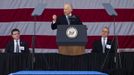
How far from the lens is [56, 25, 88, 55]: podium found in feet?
25.8

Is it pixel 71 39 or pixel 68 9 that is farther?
pixel 68 9

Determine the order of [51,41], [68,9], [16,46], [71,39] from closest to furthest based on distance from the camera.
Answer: [71,39]
[68,9]
[16,46]
[51,41]

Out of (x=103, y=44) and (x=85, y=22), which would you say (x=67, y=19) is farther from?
(x=85, y=22)

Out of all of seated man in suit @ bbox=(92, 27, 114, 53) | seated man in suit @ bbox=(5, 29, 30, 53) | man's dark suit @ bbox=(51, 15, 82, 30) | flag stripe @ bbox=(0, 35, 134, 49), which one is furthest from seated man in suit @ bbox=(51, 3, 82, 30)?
flag stripe @ bbox=(0, 35, 134, 49)

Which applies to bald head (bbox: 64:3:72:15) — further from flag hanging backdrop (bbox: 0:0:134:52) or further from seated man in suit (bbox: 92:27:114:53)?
flag hanging backdrop (bbox: 0:0:134:52)

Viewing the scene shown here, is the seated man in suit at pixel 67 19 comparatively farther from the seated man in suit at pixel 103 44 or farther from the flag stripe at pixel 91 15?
the flag stripe at pixel 91 15

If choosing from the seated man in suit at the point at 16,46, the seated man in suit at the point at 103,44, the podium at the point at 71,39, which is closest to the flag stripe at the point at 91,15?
the seated man in suit at the point at 103,44

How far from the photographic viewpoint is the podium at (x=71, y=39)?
788 centimetres

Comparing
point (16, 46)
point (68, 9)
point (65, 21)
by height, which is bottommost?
point (16, 46)

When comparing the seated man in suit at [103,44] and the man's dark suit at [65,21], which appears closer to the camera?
the man's dark suit at [65,21]

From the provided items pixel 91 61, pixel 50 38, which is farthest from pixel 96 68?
pixel 50 38

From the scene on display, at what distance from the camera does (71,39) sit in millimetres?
7902

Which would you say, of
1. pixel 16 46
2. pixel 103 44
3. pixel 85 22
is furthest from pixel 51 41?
pixel 103 44

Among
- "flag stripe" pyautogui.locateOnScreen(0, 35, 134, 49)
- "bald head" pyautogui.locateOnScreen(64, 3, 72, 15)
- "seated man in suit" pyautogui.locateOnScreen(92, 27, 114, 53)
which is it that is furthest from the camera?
"flag stripe" pyautogui.locateOnScreen(0, 35, 134, 49)
